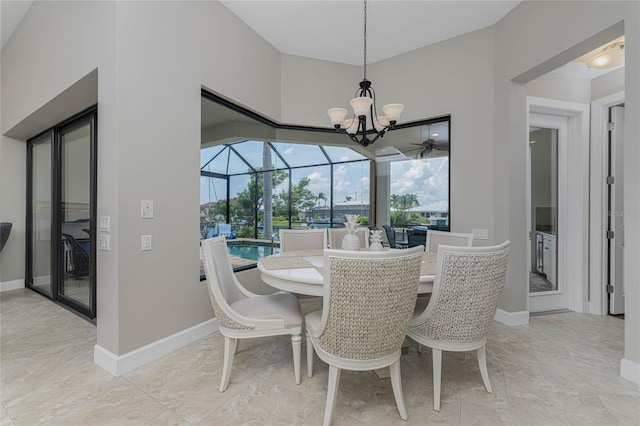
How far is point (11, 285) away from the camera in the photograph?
4.23m

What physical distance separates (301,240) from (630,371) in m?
2.72

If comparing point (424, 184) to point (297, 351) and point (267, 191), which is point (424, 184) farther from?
point (297, 351)

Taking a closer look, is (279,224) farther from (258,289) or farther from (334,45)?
(334,45)

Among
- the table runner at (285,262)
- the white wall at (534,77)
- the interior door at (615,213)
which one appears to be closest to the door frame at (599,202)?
the interior door at (615,213)

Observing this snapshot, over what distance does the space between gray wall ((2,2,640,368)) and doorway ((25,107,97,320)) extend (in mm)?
447

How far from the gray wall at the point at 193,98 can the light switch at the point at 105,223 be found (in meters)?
0.07

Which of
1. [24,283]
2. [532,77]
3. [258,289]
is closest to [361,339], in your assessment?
[258,289]

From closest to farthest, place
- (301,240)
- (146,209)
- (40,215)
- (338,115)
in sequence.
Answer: (146,209), (338,115), (301,240), (40,215)

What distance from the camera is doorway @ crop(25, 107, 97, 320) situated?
121 inches

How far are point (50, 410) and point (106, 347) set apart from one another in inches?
19.4

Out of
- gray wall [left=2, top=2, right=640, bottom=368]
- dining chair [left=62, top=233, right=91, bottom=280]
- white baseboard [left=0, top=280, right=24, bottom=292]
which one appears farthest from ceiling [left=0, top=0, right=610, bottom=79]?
white baseboard [left=0, top=280, right=24, bottom=292]

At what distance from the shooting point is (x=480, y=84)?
10.7 feet

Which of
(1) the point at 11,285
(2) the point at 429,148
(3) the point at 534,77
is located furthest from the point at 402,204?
(1) the point at 11,285

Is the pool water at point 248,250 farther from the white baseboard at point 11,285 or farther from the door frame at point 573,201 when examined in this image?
the white baseboard at point 11,285
